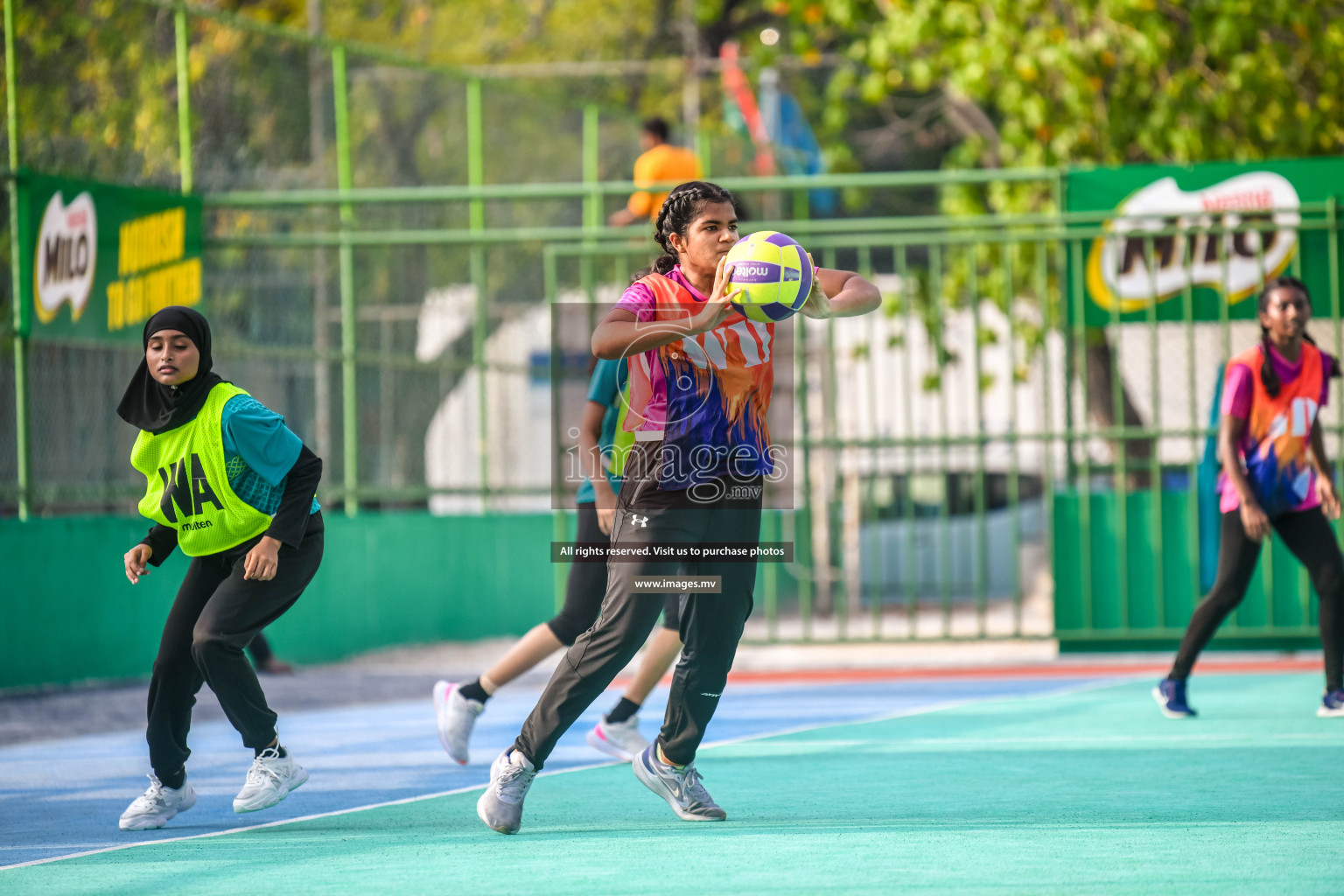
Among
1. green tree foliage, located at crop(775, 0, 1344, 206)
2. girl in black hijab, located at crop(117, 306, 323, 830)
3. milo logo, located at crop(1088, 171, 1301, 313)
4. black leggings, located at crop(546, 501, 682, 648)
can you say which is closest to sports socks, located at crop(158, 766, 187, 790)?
girl in black hijab, located at crop(117, 306, 323, 830)

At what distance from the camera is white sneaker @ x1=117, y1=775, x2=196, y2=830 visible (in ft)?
18.8

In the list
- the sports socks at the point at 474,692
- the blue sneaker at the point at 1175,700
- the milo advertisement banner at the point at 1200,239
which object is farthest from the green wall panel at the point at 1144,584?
the sports socks at the point at 474,692

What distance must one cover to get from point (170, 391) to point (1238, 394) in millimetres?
4669

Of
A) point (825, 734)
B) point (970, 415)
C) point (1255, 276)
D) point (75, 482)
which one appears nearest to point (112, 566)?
point (75, 482)

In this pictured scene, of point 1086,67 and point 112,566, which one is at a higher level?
point 1086,67

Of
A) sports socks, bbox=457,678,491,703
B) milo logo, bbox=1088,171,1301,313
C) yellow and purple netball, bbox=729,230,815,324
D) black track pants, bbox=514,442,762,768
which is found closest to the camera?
yellow and purple netball, bbox=729,230,815,324

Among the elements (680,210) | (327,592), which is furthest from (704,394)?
(327,592)

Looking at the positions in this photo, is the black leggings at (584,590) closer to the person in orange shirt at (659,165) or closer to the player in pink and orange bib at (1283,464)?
the player in pink and orange bib at (1283,464)

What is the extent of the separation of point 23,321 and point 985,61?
A: 7.67 m

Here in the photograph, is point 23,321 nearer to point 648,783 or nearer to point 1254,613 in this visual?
point 648,783

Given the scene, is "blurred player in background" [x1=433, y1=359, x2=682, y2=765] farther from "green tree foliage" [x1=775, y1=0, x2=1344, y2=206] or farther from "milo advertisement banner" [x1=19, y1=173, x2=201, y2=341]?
"green tree foliage" [x1=775, y1=0, x2=1344, y2=206]

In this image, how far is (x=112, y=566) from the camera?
34.4 feet

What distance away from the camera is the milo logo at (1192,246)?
10.9 meters

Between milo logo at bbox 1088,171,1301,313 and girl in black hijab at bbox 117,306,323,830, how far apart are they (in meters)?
6.65
